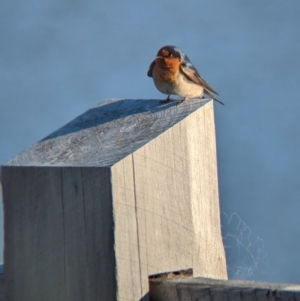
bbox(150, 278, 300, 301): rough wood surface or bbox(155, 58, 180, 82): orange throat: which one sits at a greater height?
bbox(155, 58, 180, 82): orange throat

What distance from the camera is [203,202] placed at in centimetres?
152

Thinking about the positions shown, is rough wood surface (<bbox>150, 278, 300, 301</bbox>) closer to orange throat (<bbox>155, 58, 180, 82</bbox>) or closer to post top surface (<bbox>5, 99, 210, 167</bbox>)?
post top surface (<bbox>5, 99, 210, 167</bbox>)

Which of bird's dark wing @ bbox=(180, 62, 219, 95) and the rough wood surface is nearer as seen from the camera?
the rough wood surface

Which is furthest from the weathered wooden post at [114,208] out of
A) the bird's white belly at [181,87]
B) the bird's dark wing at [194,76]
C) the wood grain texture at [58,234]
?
the bird's dark wing at [194,76]

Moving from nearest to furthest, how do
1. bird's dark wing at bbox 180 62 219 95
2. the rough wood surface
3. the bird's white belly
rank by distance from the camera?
the rough wood surface, the bird's white belly, bird's dark wing at bbox 180 62 219 95

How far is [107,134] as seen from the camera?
1523mm

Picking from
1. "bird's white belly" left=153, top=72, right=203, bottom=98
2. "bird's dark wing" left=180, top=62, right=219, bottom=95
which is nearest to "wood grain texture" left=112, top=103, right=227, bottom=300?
"bird's white belly" left=153, top=72, right=203, bottom=98

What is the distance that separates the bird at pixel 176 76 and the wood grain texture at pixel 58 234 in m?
2.22

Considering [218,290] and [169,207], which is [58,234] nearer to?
[169,207]

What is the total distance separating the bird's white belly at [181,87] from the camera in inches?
140

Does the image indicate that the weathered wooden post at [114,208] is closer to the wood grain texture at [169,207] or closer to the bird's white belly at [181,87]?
the wood grain texture at [169,207]

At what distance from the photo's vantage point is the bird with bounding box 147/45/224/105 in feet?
11.8

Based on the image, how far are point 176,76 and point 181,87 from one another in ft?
0.26

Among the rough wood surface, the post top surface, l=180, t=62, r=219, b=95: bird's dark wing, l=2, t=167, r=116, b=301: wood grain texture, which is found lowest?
the rough wood surface
